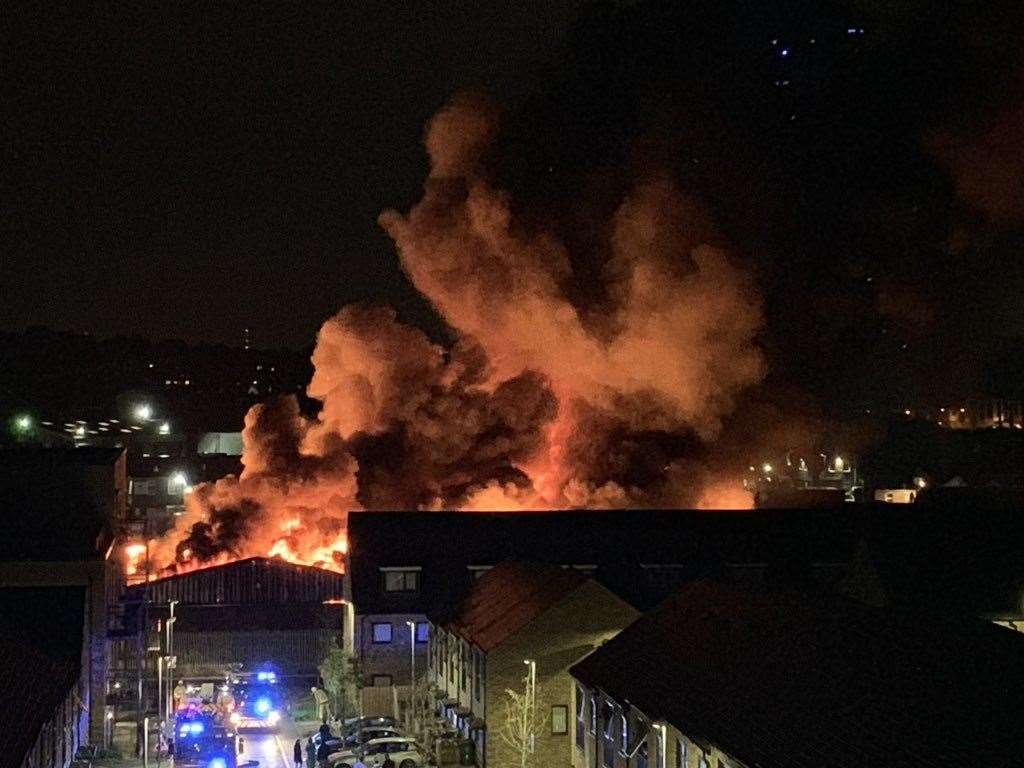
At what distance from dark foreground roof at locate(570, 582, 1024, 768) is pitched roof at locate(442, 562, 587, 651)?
511 cm

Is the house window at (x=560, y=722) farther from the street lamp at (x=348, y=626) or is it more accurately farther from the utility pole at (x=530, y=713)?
the street lamp at (x=348, y=626)

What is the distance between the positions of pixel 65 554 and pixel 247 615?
29.9 ft

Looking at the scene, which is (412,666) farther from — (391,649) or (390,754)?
(390,754)

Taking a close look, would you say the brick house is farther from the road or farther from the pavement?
the pavement

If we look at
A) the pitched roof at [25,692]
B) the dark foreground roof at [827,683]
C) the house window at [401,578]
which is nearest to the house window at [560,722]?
the dark foreground roof at [827,683]

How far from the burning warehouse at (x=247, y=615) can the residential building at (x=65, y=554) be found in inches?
114

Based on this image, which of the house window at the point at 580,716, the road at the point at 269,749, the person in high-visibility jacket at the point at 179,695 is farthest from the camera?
the person in high-visibility jacket at the point at 179,695

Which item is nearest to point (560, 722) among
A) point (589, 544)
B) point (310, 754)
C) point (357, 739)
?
point (357, 739)

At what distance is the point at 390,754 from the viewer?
3372cm

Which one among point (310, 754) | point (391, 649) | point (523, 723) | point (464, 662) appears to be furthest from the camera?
point (391, 649)

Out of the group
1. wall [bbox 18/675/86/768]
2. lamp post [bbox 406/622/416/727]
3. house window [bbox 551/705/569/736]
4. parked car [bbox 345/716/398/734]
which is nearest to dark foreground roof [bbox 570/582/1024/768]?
house window [bbox 551/705/569/736]

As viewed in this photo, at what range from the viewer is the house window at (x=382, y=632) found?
43.0 meters

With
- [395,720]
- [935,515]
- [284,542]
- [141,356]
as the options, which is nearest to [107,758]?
[395,720]

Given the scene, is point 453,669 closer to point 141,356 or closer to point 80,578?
point 80,578
